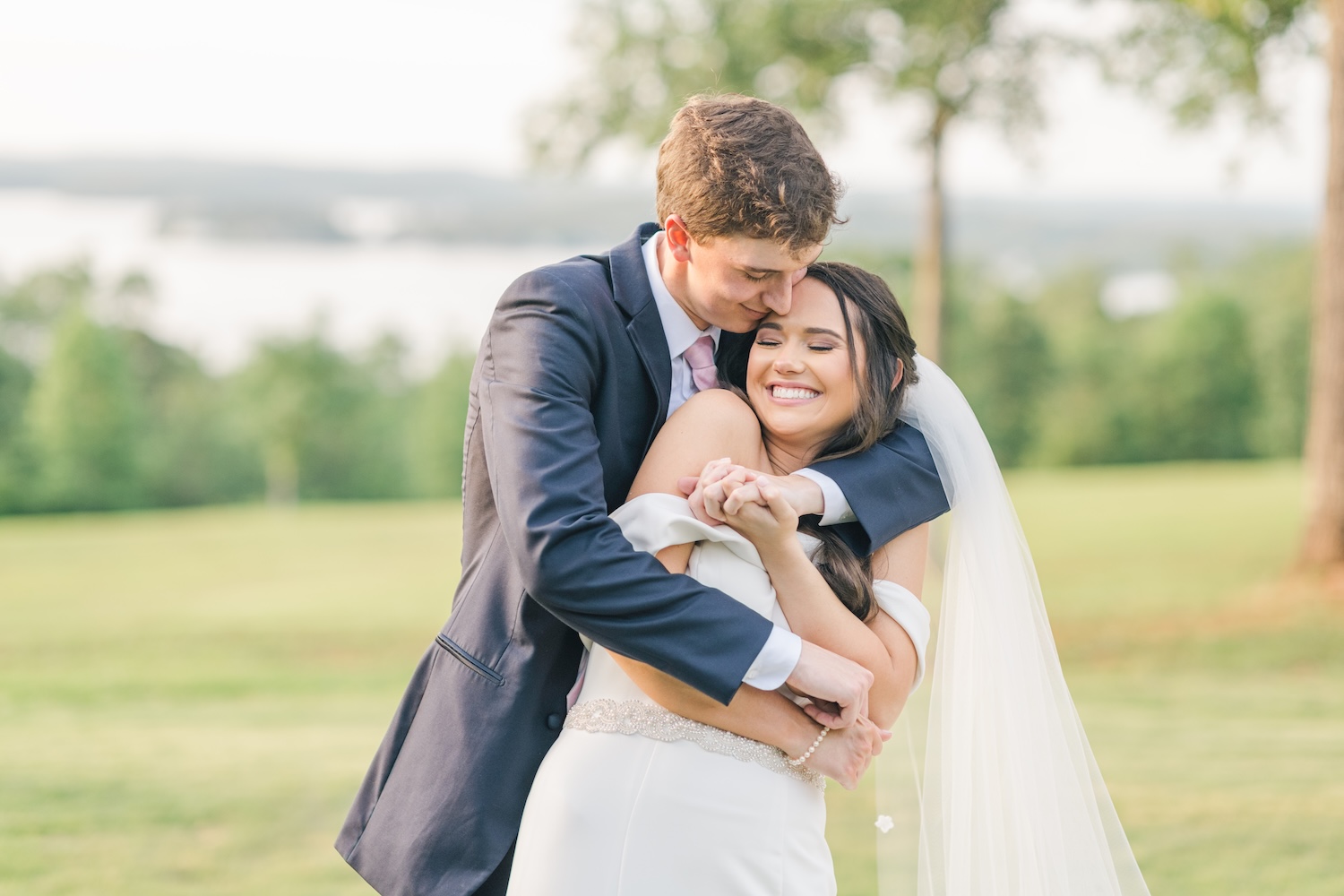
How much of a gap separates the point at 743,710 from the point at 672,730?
0.15 metres

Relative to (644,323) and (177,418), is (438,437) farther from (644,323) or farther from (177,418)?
(644,323)

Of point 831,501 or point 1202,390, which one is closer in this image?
point 831,501

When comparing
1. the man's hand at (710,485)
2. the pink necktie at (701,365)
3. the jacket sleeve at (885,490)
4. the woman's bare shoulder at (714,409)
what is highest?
the pink necktie at (701,365)

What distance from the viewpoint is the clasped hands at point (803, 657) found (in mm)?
2396

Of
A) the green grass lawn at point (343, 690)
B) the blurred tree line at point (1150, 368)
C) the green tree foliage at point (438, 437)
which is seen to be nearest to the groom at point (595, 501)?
the green grass lawn at point (343, 690)

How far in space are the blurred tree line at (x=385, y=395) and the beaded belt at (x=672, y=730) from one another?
2770cm

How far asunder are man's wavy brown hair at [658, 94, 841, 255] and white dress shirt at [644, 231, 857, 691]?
0.19 meters

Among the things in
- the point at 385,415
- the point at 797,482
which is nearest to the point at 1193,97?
the point at 797,482

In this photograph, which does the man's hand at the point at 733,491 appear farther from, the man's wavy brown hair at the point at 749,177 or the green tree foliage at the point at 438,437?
the green tree foliage at the point at 438,437

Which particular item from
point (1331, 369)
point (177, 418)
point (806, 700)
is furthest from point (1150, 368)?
point (806, 700)

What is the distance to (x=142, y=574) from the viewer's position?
19328 mm

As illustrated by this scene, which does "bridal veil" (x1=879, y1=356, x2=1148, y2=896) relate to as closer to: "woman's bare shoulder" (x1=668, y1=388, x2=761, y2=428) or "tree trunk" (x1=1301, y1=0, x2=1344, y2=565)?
"woman's bare shoulder" (x1=668, y1=388, x2=761, y2=428)

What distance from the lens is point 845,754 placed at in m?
2.49

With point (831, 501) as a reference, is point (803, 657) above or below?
below
